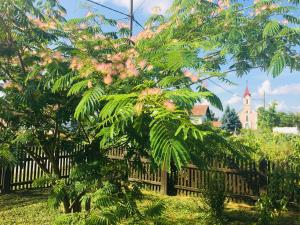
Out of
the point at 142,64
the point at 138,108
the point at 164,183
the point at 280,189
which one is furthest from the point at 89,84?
the point at 164,183

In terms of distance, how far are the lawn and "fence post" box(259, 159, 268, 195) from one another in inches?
22.6

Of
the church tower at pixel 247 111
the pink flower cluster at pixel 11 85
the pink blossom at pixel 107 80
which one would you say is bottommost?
the pink blossom at pixel 107 80

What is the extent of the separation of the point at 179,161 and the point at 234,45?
2394 millimetres

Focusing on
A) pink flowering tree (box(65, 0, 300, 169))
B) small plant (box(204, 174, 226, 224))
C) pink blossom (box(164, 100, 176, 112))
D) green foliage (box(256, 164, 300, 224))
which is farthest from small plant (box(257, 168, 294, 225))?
pink blossom (box(164, 100, 176, 112))

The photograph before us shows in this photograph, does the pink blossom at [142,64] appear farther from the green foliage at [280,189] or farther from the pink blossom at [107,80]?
the green foliage at [280,189]

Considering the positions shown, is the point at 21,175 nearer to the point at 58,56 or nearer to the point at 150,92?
the point at 58,56

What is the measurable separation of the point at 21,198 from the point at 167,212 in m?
4.20

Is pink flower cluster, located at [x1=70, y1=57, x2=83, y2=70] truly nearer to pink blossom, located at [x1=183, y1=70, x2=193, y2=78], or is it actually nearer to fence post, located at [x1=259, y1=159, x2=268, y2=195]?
pink blossom, located at [x1=183, y1=70, x2=193, y2=78]

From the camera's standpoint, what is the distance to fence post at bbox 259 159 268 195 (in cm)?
913

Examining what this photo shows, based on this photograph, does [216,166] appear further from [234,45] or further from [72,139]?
[234,45]

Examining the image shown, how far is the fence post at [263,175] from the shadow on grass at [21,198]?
19.3ft

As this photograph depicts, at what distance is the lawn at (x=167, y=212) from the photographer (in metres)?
7.72

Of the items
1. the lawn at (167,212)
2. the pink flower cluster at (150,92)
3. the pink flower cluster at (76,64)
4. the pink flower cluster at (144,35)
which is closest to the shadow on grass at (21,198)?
the lawn at (167,212)

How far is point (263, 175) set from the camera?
30.1 feet
